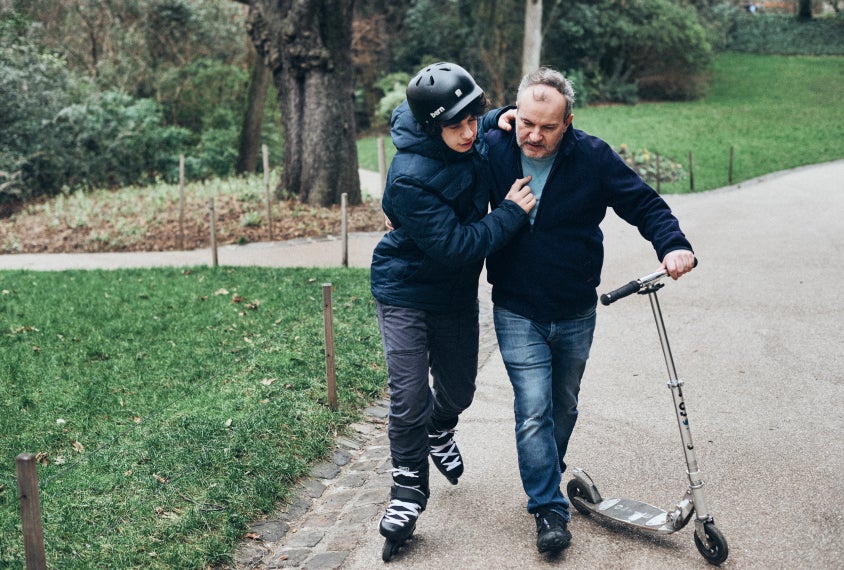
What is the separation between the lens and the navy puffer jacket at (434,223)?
3785mm

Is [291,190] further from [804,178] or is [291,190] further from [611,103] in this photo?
[611,103]

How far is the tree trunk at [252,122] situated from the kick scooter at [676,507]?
16.8m

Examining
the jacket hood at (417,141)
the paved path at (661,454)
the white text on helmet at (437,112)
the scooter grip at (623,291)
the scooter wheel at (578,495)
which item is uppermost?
the white text on helmet at (437,112)

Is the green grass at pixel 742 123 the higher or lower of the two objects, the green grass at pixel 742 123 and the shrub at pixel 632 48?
the lower

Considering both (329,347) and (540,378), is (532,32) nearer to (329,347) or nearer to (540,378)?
(329,347)

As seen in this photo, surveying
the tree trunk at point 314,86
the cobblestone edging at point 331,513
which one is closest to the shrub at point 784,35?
the tree trunk at point 314,86

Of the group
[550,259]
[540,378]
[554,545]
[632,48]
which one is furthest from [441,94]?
[632,48]

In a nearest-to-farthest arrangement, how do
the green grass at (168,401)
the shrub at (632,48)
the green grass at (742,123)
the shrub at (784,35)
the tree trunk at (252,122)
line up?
the green grass at (168,401) < the tree trunk at (252,122) < the green grass at (742,123) < the shrub at (632,48) < the shrub at (784,35)

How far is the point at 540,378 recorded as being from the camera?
3939mm

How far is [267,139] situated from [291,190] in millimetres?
7819

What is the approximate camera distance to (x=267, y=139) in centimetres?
2245

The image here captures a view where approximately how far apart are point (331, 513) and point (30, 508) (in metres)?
1.67

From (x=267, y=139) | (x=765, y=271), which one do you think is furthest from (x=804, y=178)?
(x=267, y=139)

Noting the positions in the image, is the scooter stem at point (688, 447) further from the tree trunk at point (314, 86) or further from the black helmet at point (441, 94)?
the tree trunk at point (314, 86)
